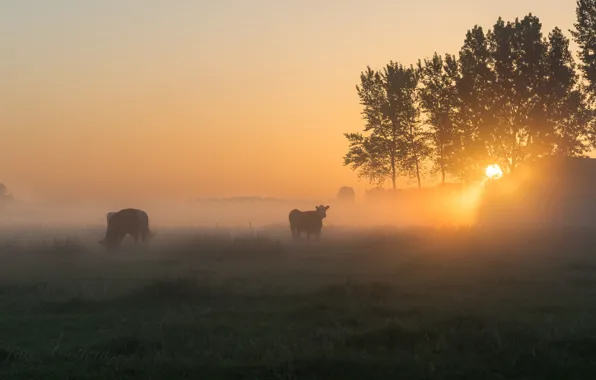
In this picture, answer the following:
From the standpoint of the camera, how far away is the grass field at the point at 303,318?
392 inches

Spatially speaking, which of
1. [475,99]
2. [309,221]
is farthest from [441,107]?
[309,221]

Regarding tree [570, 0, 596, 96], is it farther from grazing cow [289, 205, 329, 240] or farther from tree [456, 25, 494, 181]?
grazing cow [289, 205, 329, 240]

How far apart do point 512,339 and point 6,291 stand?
15.1 meters

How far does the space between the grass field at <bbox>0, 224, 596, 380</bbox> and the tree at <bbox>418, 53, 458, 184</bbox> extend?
22.3 metres

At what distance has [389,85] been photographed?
53938mm

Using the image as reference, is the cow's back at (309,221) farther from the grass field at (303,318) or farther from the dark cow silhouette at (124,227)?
the grass field at (303,318)

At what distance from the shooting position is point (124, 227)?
36344 millimetres

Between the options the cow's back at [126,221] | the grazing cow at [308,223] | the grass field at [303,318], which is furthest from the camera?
the grazing cow at [308,223]

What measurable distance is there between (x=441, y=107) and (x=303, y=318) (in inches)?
1526

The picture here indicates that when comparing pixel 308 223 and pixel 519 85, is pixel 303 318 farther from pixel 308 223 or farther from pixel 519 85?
pixel 519 85

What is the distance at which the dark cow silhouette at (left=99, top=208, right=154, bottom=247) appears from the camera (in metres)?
35.3

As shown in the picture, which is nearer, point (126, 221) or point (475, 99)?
point (126, 221)

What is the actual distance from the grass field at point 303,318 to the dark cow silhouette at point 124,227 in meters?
7.09

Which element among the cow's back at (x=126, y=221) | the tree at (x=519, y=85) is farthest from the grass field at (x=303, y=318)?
the tree at (x=519, y=85)
